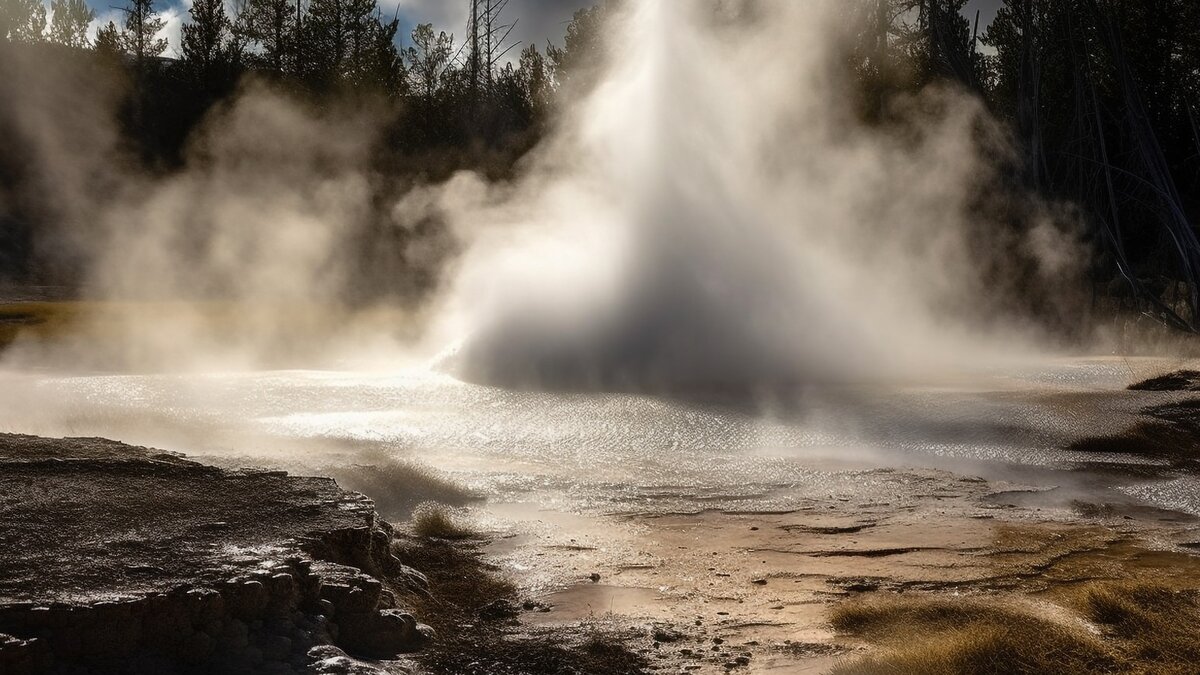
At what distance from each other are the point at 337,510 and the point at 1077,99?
15312mm

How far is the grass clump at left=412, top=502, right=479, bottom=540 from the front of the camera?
5387 millimetres

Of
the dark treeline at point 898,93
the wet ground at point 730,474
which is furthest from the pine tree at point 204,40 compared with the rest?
the wet ground at point 730,474

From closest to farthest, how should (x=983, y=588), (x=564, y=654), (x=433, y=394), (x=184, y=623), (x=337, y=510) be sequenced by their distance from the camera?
1. (x=184, y=623)
2. (x=564, y=654)
3. (x=337, y=510)
4. (x=983, y=588)
5. (x=433, y=394)

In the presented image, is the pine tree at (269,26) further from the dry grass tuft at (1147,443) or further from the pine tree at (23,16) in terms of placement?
the dry grass tuft at (1147,443)

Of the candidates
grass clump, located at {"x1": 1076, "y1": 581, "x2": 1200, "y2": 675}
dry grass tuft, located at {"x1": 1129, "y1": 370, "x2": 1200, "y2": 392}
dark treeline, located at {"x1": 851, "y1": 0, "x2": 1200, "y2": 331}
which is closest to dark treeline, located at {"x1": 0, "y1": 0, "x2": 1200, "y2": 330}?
dark treeline, located at {"x1": 851, "y1": 0, "x2": 1200, "y2": 331}

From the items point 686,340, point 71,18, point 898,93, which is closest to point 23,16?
point 71,18

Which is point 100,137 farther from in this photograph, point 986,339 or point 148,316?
point 986,339

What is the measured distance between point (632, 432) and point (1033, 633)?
14.2ft

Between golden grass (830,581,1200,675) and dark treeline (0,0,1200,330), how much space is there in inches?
445

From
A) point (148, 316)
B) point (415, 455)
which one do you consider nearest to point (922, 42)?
point (148, 316)

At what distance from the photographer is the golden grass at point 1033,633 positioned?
11.7 ft

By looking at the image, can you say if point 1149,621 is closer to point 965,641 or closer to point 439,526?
point 965,641

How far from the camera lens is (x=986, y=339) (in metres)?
16.1

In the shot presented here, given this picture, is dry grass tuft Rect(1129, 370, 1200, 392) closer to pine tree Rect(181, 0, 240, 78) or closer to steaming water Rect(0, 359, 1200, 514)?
steaming water Rect(0, 359, 1200, 514)
